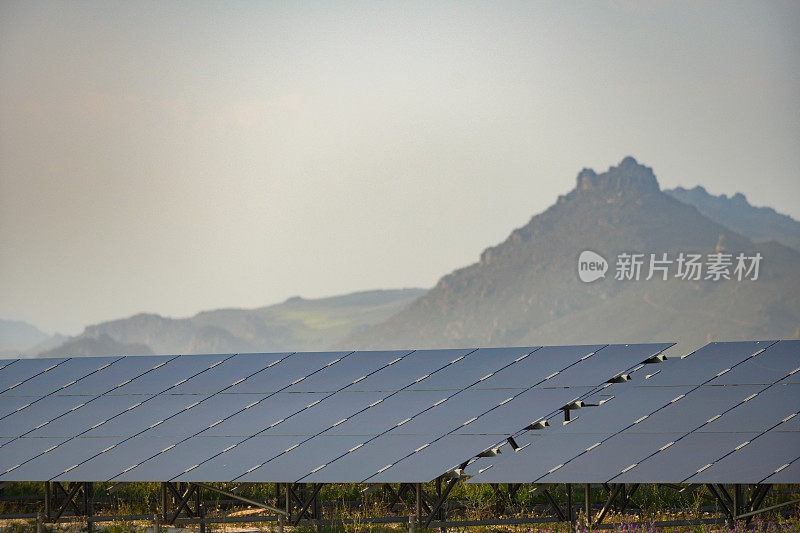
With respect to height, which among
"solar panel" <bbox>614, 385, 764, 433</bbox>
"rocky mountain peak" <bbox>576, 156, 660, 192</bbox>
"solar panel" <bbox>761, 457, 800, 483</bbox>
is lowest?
"solar panel" <bbox>761, 457, 800, 483</bbox>

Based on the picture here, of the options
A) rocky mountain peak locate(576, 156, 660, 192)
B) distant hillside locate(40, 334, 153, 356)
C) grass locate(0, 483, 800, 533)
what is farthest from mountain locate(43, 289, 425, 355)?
grass locate(0, 483, 800, 533)

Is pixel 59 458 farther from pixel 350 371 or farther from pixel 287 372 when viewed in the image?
pixel 350 371

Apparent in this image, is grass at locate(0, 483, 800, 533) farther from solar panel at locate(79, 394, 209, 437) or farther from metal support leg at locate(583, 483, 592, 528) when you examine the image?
solar panel at locate(79, 394, 209, 437)

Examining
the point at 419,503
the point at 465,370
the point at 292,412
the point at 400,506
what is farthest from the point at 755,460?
the point at 400,506

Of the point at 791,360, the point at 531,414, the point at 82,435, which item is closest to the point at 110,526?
the point at 82,435

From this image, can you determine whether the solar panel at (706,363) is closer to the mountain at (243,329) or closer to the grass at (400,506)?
the grass at (400,506)

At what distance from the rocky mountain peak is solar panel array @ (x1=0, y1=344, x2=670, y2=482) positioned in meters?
136

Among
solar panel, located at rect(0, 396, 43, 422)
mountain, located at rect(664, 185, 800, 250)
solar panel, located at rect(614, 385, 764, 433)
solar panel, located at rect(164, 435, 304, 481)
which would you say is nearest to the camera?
solar panel, located at rect(614, 385, 764, 433)

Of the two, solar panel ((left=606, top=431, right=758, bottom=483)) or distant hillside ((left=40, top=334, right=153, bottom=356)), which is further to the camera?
distant hillside ((left=40, top=334, right=153, bottom=356))

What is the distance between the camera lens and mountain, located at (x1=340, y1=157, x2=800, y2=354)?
13200cm

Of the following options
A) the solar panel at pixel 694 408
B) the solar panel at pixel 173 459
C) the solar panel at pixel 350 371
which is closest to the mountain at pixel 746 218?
the solar panel at pixel 350 371

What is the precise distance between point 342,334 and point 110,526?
123m

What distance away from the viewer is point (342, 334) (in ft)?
480

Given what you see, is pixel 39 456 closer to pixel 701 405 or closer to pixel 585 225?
pixel 701 405
